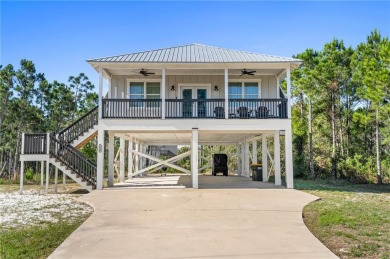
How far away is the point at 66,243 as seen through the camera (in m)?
6.75

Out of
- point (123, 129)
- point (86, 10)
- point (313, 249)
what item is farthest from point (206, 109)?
point (313, 249)

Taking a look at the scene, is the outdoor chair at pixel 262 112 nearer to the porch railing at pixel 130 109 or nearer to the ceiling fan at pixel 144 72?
the porch railing at pixel 130 109

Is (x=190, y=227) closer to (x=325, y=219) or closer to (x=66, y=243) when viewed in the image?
(x=66, y=243)

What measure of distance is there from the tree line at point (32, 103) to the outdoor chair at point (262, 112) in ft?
64.6

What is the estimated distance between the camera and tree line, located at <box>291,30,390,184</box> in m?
23.4

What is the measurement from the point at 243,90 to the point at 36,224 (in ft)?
42.5

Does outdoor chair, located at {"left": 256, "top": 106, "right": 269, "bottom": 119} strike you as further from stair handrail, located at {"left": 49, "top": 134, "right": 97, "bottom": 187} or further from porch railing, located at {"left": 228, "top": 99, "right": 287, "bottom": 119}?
stair handrail, located at {"left": 49, "top": 134, "right": 97, "bottom": 187}

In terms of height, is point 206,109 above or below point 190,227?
above

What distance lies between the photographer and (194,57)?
659 inches

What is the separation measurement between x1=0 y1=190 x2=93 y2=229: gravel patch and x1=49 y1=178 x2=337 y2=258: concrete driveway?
0.58 metres

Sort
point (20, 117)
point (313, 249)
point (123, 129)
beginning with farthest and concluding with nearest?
point (20, 117)
point (123, 129)
point (313, 249)

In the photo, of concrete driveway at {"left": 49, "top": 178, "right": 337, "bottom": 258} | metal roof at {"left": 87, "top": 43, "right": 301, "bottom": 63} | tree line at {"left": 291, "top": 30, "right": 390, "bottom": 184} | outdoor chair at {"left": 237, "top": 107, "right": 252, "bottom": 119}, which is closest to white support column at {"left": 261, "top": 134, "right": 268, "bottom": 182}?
outdoor chair at {"left": 237, "top": 107, "right": 252, "bottom": 119}

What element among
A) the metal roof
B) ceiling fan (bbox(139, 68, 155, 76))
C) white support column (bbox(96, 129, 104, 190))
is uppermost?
the metal roof

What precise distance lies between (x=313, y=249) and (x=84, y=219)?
18.9ft
